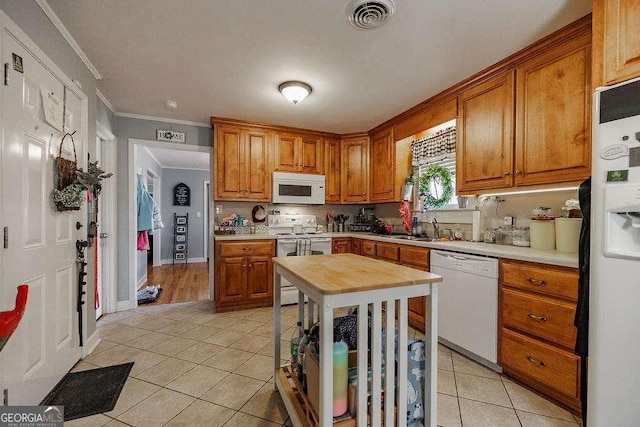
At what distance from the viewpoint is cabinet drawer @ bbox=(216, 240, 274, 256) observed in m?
3.34

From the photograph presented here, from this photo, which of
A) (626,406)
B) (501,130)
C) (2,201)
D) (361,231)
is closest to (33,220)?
(2,201)

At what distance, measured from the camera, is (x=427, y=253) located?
103 inches

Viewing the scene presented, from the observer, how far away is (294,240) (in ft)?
11.8

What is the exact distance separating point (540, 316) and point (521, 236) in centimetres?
76

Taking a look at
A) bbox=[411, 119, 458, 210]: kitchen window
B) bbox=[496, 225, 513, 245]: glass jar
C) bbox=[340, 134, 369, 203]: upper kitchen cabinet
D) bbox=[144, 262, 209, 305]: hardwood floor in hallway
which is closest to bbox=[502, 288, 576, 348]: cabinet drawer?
bbox=[496, 225, 513, 245]: glass jar

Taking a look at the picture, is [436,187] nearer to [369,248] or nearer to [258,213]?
[369,248]

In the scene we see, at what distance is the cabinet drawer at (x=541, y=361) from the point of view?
5.31 ft

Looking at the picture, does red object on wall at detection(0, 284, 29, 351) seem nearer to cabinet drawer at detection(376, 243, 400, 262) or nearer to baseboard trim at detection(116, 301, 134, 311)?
cabinet drawer at detection(376, 243, 400, 262)

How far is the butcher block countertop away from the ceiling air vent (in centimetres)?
148

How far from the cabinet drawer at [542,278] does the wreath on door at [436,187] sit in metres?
1.31

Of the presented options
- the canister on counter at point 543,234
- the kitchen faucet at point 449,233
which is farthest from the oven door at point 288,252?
the canister on counter at point 543,234

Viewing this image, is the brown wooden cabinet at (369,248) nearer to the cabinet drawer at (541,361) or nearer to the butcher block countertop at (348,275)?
the cabinet drawer at (541,361)

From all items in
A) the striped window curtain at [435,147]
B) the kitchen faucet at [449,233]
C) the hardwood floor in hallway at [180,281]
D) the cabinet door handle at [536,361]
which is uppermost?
the striped window curtain at [435,147]

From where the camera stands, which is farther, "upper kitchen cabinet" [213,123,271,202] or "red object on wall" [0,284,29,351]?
"upper kitchen cabinet" [213,123,271,202]
